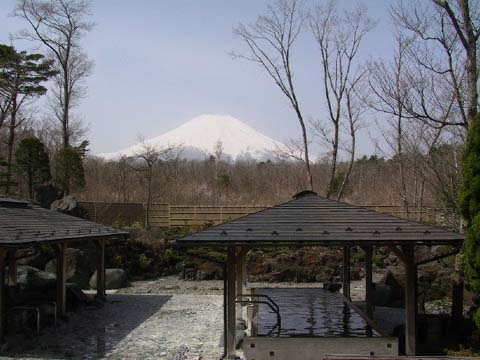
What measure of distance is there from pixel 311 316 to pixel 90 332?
4.57 m

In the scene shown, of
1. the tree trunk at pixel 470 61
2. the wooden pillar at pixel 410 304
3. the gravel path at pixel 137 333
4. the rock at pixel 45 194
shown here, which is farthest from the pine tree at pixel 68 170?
the wooden pillar at pixel 410 304

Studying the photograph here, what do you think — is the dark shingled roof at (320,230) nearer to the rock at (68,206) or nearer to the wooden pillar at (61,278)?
the wooden pillar at (61,278)

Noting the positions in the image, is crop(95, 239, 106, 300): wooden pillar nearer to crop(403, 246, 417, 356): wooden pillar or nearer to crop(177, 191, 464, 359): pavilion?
crop(177, 191, 464, 359): pavilion

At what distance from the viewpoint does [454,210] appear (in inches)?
518

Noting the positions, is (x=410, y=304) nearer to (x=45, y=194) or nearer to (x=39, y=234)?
(x=39, y=234)

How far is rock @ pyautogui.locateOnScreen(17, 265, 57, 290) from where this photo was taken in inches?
559

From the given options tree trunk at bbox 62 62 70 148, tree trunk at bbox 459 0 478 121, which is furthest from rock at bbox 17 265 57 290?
tree trunk at bbox 62 62 70 148

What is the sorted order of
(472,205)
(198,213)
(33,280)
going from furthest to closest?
(198,213) → (33,280) → (472,205)

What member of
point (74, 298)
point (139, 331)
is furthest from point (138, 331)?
point (74, 298)

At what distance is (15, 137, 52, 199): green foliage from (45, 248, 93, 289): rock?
6.77 metres

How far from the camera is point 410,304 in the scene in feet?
26.8

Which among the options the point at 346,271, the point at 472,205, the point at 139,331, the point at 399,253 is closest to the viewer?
the point at 399,253

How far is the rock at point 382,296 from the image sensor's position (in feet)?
49.1

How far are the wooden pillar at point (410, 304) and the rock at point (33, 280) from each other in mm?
9679
